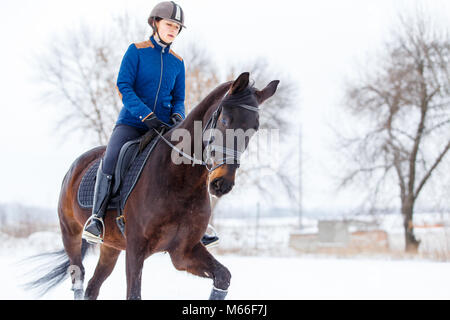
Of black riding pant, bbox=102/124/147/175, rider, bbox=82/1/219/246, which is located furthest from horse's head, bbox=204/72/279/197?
black riding pant, bbox=102/124/147/175

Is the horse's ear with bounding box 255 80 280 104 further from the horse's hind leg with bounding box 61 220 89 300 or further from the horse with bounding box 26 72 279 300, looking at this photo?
the horse's hind leg with bounding box 61 220 89 300

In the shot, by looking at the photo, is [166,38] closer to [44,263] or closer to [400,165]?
[44,263]

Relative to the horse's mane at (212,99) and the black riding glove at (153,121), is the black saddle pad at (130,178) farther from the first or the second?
the horse's mane at (212,99)

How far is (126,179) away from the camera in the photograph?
393cm

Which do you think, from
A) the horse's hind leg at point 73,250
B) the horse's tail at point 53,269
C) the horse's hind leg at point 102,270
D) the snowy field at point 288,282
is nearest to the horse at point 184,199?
the horse's hind leg at point 102,270

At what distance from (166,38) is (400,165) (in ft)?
52.4

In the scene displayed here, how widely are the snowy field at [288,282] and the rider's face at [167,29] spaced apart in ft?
10.1

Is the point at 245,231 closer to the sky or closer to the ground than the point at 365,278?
closer to the ground

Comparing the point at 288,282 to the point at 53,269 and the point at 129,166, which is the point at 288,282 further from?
the point at 129,166

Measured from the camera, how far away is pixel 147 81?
Result: 13.4 ft

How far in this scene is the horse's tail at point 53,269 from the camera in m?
5.54

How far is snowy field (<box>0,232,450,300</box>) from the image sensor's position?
7.45 m

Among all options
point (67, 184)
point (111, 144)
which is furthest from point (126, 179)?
point (67, 184)

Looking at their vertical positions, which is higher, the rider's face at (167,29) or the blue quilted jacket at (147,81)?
the rider's face at (167,29)
